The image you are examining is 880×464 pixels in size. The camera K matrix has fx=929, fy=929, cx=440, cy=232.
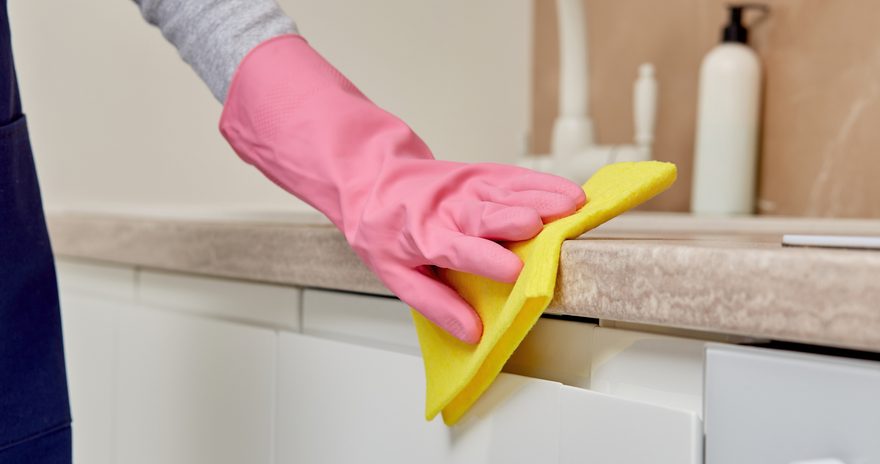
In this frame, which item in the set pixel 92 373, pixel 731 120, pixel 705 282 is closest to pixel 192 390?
pixel 92 373


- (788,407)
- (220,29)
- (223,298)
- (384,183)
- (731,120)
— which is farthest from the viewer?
(731,120)

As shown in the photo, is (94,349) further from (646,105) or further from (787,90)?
(787,90)

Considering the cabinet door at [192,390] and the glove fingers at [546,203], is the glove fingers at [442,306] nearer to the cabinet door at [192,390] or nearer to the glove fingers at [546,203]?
the glove fingers at [546,203]

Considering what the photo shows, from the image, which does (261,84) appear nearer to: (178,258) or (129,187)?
(178,258)

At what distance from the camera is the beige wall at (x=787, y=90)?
3.26ft

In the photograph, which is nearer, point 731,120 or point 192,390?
point 192,390

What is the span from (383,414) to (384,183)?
14 cm

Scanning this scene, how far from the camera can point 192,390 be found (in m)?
0.70

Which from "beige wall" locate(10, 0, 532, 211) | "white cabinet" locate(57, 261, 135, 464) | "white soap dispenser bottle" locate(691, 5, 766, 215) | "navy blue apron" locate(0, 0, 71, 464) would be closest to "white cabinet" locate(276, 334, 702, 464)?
"navy blue apron" locate(0, 0, 71, 464)

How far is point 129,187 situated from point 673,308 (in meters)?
0.88

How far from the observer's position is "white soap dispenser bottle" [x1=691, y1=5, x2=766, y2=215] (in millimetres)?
1044

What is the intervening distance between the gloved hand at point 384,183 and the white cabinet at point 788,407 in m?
0.10

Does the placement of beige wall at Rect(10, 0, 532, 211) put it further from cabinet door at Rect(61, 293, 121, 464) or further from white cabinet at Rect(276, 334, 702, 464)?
white cabinet at Rect(276, 334, 702, 464)

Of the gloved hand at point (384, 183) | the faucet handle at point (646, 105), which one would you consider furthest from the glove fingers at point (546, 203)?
the faucet handle at point (646, 105)
